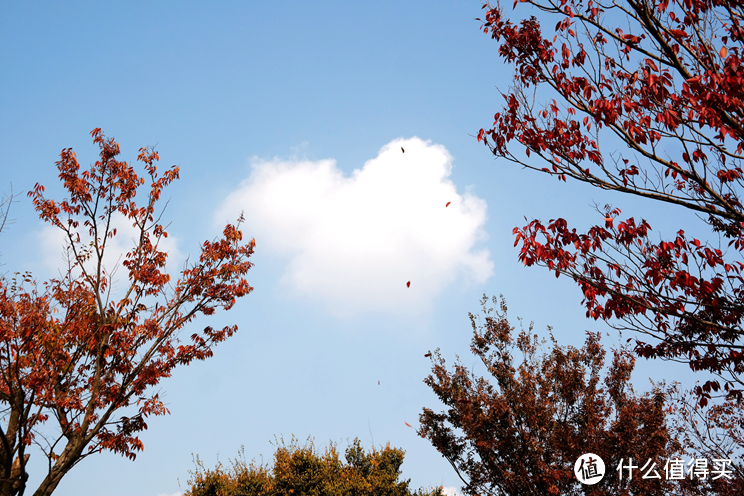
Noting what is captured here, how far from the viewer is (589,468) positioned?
43.1ft

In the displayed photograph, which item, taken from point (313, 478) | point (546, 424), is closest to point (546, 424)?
point (546, 424)

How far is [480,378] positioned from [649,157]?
10.5 meters

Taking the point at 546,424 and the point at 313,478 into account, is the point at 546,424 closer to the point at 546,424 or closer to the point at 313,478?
the point at 546,424

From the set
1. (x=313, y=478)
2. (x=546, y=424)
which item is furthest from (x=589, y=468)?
(x=313, y=478)

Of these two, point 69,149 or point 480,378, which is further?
point 480,378

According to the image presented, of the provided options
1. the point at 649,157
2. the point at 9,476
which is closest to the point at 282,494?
the point at 9,476

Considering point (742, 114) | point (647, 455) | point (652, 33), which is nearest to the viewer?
point (742, 114)

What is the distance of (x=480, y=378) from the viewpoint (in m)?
15.3

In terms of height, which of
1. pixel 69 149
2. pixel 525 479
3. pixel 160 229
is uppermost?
pixel 69 149

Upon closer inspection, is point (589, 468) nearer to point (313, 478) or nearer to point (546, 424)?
point (546, 424)

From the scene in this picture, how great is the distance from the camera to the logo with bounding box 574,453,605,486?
13.0 m

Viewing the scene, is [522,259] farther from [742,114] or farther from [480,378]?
[480,378]

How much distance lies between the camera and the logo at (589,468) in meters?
13.0

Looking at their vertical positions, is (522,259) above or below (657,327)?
above
